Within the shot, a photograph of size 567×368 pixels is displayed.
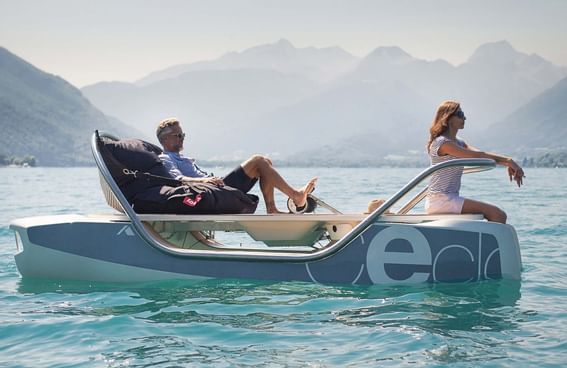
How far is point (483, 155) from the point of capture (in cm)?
611

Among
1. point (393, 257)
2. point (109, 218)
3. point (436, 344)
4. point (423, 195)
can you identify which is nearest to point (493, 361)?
point (436, 344)

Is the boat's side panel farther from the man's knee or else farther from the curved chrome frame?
the man's knee

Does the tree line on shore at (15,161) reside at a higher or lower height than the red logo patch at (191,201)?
higher

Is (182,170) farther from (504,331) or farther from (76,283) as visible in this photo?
(504,331)

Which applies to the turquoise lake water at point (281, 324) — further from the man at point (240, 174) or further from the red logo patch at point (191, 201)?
the man at point (240, 174)

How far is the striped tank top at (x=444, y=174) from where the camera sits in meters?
6.32

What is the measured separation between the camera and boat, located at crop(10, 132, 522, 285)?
6.00 metres

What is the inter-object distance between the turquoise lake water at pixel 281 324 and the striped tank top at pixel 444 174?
0.89 m

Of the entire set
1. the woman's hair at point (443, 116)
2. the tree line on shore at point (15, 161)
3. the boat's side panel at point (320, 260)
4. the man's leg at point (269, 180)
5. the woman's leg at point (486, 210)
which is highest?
the tree line on shore at point (15, 161)

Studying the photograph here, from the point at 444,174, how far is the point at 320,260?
4.31ft

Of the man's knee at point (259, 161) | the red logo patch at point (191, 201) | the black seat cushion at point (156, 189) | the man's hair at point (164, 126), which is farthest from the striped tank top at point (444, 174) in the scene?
the man's hair at point (164, 126)

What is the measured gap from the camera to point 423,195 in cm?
731

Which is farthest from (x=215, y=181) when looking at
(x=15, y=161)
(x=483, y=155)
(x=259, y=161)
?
(x=15, y=161)

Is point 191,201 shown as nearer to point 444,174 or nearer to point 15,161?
point 444,174
